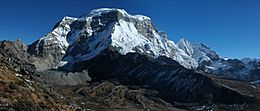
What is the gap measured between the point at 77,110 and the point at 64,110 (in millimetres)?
16083

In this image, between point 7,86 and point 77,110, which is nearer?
point 7,86

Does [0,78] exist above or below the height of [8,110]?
above

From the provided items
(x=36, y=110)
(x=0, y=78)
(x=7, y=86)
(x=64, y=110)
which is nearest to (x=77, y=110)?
(x=64, y=110)

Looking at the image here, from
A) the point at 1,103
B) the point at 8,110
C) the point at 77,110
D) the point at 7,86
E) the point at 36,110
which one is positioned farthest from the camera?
the point at 77,110

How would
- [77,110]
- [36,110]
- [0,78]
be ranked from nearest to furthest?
1. [36,110]
2. [0,78]
3. [77,110]

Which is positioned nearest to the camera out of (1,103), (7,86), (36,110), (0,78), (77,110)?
(1,103)

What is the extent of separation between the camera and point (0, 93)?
65.9 metres

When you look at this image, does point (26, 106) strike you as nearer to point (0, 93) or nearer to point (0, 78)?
point (0, 93)

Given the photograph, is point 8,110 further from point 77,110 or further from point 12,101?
point 77,110

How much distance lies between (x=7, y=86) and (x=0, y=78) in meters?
10.1

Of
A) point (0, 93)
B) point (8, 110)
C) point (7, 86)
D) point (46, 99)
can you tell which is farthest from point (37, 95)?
point (8, 110)

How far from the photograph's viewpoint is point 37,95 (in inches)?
3201

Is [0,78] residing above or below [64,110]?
above

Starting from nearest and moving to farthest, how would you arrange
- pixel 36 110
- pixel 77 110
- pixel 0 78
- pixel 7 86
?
1. pixel 36 110
2. pixel 7 86
3. pixel 0 78
4. pixel 77 110
